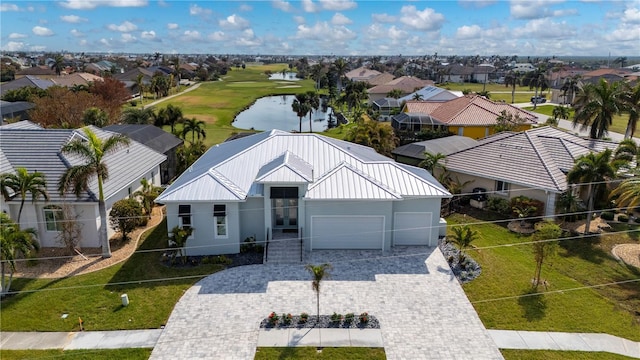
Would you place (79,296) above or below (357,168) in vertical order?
below

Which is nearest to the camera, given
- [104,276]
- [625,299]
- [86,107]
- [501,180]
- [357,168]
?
[625,299]

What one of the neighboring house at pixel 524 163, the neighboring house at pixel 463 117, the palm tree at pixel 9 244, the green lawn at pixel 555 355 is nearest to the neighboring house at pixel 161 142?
the palm tree at pixel 9 244

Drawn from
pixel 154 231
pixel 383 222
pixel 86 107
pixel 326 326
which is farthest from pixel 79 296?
pixel 86 107

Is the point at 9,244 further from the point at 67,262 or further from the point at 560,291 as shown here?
the point at 560,291

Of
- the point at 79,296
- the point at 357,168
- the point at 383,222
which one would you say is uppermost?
the point at 357,168

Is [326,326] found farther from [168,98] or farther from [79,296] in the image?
[168,98]

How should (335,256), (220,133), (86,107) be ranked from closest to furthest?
(335,256)
(86,107)
(220,133)

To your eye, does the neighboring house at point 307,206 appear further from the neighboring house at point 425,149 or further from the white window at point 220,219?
the neighboring house at point 425,149
